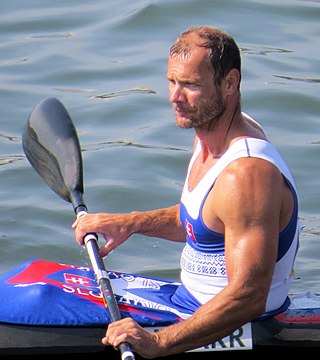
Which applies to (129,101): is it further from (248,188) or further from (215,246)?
(248,188)

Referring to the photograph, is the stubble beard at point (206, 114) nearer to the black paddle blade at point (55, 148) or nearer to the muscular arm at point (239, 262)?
the muscular arm at point (239, 262)

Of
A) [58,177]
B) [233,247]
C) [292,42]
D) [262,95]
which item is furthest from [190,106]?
[292,42]

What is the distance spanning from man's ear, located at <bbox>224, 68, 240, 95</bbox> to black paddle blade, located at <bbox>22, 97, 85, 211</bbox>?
97 cm

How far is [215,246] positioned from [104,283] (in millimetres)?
365

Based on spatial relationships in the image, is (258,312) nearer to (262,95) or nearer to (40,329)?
(40,329)

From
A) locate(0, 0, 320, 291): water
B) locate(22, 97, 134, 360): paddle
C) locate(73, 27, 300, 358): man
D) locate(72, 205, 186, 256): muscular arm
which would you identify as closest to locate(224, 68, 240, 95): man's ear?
locate(73, 27, 300, 358): man

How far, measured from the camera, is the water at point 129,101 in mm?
5832

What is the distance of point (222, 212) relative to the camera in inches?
134

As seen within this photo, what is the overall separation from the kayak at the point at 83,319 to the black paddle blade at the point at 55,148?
2.42 feet

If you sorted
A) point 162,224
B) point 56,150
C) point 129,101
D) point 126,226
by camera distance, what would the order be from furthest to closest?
point 129,101 → point 56,150 → point 162,224 → point 126,226

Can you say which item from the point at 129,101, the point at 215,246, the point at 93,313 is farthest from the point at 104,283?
the point at 129,101

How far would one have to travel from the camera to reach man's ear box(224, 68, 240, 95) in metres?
Answer: 3.56

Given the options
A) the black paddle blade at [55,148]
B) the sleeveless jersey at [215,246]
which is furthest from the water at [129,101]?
the sleeveless jersey at [215,246]

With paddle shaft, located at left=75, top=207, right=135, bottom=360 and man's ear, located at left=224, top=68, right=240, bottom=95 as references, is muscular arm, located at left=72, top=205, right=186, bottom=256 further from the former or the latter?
man's ear, located at left=224, top=68, right=240, bottom=95
